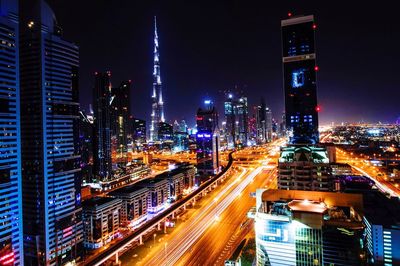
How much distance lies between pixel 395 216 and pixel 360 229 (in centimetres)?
1264

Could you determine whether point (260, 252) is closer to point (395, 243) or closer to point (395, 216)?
point (395, 243)

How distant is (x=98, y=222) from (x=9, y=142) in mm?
9760

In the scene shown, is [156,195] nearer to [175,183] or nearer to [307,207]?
[175,183]

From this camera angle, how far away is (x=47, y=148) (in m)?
20.9

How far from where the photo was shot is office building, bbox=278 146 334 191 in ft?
90.2

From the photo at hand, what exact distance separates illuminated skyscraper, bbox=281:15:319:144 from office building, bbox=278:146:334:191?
7.38 metres

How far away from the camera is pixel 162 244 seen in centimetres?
2253

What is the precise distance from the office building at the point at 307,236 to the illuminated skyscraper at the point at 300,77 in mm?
20913

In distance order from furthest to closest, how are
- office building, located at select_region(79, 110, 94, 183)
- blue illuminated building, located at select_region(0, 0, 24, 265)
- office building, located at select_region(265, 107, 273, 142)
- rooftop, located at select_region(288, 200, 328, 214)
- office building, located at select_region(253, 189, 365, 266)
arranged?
office building, located at select_region(265, 107, 273, 142), office building, located at select_region(79, 110, 94, 183), blue illuminated building, located at select_region(0, 0, 24, 265), rooftop, located at select_region(288, 200, 328, 214), office building, located at select_region(253, 189, 365, 266)

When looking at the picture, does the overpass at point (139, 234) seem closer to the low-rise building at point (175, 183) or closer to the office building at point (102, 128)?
the low-rise building at point (175, 183)

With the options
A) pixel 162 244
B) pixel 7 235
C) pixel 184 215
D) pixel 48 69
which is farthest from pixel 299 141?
pixel 7 235

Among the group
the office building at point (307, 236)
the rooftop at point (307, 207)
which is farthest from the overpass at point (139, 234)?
the rooftop at point (307, 207)

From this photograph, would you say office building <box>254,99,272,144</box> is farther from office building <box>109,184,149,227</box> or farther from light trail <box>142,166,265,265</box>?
office building <box>109,184,149,227</box>

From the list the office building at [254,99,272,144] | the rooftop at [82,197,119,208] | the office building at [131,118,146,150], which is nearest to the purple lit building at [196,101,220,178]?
the rooftop at [82,197,119,208]
